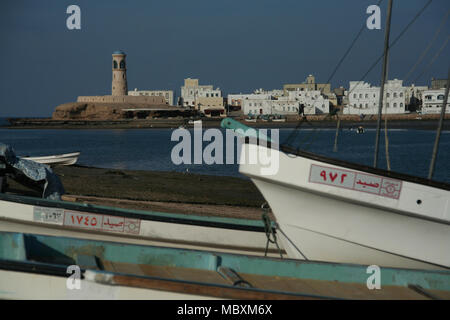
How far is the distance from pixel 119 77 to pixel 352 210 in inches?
6369

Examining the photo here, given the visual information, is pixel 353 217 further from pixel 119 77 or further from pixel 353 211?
pixel 119 77

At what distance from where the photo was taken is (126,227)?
10156mm

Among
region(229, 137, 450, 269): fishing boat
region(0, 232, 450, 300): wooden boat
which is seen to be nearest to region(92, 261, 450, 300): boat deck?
region(0, 232, 450, 300): wooden boat

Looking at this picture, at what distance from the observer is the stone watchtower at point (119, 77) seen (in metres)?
164

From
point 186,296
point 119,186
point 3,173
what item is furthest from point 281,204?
point 119,186

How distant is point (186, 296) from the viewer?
6492 millimetres

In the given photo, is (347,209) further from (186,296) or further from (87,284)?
(87,284)

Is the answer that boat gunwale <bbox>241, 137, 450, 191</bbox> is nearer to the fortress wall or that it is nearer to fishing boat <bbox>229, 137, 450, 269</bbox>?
fishing boat <bbox>229, 137, 450, 269</bbox>

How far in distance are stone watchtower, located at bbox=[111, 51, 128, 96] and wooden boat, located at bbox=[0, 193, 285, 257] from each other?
6239 inches

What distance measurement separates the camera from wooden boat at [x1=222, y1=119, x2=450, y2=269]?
29.2ft

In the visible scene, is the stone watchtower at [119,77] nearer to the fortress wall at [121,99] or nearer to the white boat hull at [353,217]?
the fortress wall at [121,99]

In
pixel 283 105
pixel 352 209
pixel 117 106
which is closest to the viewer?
pixel 352 209

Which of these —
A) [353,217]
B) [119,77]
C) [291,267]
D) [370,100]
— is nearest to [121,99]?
[119,77]

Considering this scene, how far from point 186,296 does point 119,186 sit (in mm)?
15603
